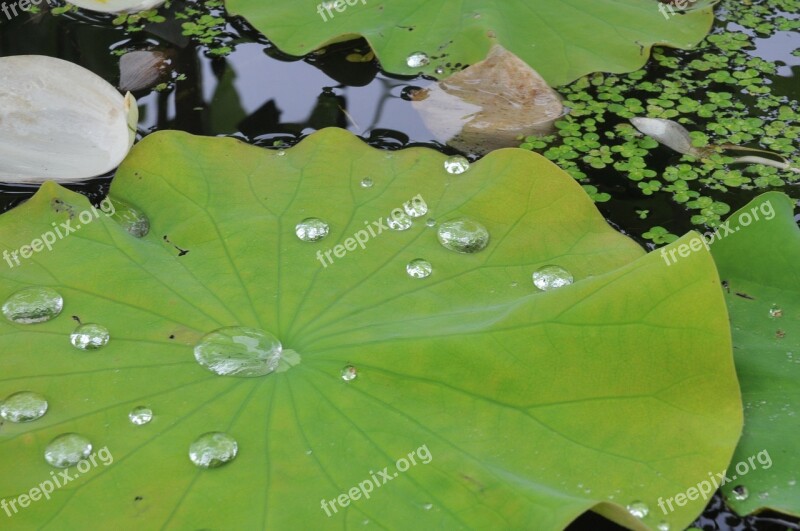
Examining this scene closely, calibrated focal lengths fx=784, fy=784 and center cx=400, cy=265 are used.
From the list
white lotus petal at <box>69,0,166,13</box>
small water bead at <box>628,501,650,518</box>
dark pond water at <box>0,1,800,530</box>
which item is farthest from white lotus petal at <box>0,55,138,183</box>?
small water bead at <box>628,501,650,518</box>

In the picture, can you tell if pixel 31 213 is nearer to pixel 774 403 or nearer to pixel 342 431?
pixel 342 431

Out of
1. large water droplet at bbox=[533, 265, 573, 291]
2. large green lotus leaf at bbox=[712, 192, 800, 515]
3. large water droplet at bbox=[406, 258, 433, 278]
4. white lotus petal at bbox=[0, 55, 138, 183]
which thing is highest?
white lotus petal at bbox=[0, 55, 138, 183]

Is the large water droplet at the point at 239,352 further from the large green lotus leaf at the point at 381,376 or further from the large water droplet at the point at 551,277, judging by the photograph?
the large water droplet at the point at 551,277

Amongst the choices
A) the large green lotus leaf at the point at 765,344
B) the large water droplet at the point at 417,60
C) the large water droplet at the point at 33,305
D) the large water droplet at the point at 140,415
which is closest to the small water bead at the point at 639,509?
the large green lotus leaf at the point at 765,344

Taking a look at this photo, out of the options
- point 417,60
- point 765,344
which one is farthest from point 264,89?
point 765,344

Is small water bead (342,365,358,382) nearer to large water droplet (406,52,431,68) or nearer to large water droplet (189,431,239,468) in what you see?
large water droplet (189,431,239,468)

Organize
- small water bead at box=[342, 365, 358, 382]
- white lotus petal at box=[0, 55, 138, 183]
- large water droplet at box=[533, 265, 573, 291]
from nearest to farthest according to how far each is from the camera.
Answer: small water bead at box=[342, 365, 358, 382] → large water droplet at box=[533, 265, 573, 291] → white lotus petal at box=[0, 55, 138, 183]
